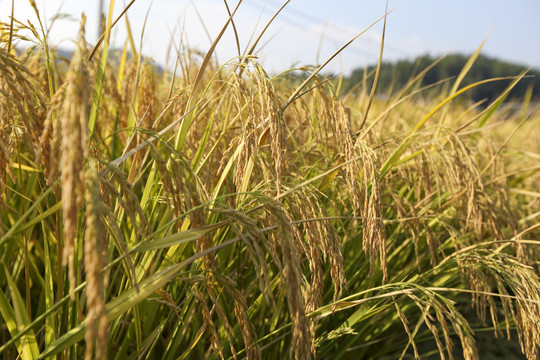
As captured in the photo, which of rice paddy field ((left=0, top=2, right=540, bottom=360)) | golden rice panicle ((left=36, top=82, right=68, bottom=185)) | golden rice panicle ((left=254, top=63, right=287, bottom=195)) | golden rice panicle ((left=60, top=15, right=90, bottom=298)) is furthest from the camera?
golden rice panicle ((left=254, top=63, right=287, bottom=195))

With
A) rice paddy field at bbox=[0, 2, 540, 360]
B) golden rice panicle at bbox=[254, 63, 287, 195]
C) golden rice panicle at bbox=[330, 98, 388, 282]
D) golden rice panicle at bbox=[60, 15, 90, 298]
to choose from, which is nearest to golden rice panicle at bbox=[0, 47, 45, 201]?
rice paddy field at bbox=[0, 2, 540, 360]

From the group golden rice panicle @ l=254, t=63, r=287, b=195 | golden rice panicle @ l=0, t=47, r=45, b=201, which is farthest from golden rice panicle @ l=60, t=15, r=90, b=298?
golden rice panicle @ l=254, t=63, r=287, b=195

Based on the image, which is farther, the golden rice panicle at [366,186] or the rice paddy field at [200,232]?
the golden rice panicle at [366,186]

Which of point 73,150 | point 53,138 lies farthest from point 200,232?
point 73,150

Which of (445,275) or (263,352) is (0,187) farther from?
(445,275)

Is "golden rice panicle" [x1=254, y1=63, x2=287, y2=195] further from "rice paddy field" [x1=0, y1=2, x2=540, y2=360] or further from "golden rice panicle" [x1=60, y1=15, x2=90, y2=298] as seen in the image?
"golden rice panicle" [x1=60, y1=15, x2=90, y2=298]

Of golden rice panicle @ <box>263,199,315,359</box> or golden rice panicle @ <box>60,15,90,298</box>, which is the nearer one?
golden rice panicle @ <box>60,15,90,298</box>

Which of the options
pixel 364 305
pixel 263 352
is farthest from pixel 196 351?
pixel 364 305

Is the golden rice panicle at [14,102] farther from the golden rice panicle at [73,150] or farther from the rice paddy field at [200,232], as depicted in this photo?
the golden rice panicle at [73,150]

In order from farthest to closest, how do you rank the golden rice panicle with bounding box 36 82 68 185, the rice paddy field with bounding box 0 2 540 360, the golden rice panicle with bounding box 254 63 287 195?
the golden rice panicle with bounding box 254 63 287 195
the rice paddy field with bounding box 0 2 540 360
the golden rice panicle with bounding box 36 82 68 185

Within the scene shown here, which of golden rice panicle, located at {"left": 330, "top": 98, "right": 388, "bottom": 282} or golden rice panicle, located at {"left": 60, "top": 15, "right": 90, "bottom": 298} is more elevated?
golden rice panicle, located at {"left": 60, "top": 15, "right": 90, "bottom": 298}

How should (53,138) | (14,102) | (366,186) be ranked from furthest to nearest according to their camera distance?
(366,186), (14,102), (53,138)

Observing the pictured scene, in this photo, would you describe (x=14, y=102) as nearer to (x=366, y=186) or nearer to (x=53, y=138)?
(x=53, y=138)

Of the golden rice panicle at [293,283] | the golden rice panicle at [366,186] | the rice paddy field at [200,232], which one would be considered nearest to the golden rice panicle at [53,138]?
the rice paddy field at [200,232]
